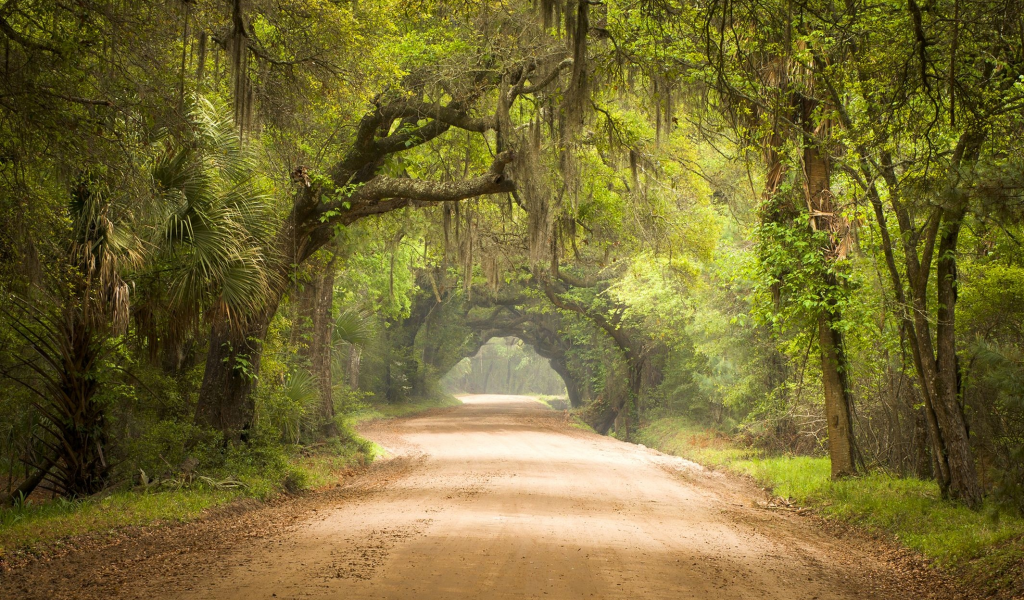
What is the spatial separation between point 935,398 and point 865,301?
2.44 metres

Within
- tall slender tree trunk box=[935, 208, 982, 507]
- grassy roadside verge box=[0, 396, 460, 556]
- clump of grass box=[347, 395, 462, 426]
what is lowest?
clump of grass box=[347, 395, 462, 426]

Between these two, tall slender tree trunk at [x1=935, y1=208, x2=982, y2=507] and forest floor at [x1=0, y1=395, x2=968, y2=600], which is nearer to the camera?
forest floor at [x1=0, y1=395, x2=968, y2=600]

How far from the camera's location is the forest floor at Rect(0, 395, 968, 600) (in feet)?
18.5

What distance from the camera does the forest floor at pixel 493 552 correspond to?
5.65 metres

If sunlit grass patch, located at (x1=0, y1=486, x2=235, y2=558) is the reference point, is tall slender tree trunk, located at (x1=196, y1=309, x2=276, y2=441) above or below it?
above

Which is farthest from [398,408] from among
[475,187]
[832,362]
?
[832,362]

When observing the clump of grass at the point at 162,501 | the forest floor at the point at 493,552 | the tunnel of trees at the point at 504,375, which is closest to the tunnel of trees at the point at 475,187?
the clump of grass at the point at 162,501

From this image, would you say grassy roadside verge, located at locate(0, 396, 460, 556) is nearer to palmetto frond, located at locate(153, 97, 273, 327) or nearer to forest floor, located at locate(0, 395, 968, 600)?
forest floor, located at locate(0, 395, 968, 600)

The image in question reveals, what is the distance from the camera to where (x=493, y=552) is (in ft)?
22.1

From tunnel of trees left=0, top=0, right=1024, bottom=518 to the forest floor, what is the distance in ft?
6.36

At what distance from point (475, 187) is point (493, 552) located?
6222 mm

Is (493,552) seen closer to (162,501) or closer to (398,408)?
(162,501)

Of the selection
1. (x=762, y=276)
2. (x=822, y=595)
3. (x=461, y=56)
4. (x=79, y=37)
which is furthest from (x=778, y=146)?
(x=79, y=37)

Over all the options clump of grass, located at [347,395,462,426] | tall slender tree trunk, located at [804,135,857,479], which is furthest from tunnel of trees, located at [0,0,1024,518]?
clump of grass, located at [347,395,462,426]
